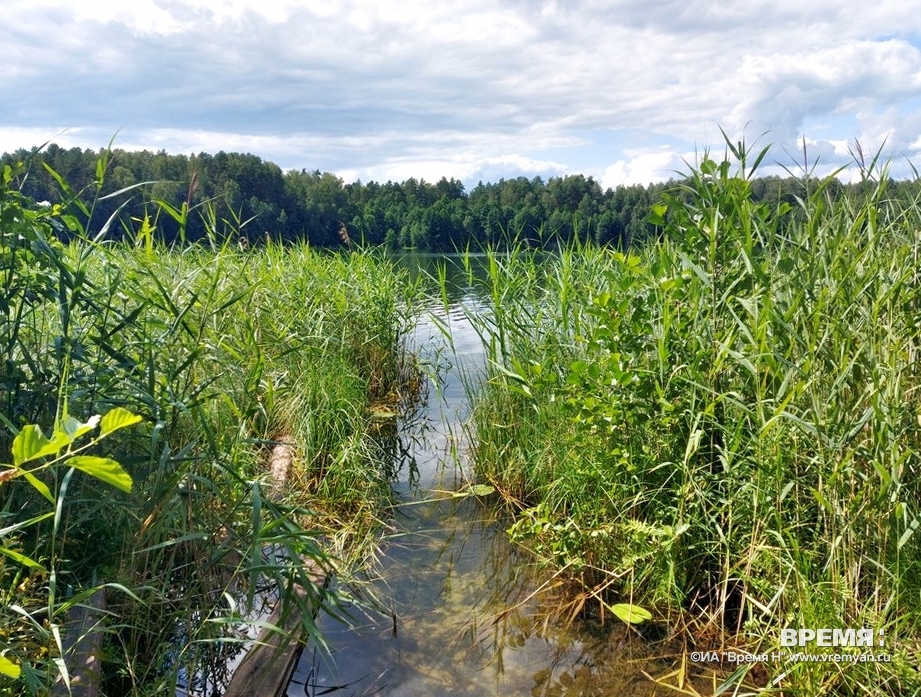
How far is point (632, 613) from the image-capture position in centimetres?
324

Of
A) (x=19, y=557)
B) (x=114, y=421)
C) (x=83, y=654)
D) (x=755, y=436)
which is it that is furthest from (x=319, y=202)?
(x=114, y=421)

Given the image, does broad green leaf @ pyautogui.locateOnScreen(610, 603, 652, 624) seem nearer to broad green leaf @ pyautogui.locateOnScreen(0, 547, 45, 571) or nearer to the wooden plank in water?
the wooden plank in water

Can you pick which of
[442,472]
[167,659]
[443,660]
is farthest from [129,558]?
[442,472]

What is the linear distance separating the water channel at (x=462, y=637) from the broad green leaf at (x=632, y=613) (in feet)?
0.33

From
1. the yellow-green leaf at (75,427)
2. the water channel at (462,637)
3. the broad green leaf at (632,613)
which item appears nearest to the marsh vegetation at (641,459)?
the broad green leaf at (632,613)

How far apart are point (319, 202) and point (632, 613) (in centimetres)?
2209

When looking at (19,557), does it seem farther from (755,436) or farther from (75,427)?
(755,436)

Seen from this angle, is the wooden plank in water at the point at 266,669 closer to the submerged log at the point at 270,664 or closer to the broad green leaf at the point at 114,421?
the submerged log at the point at 270,664

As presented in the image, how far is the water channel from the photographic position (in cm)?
303

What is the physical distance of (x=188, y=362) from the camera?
2732mm

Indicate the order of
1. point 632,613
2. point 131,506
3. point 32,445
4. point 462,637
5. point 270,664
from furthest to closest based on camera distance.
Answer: point 462,637
point 632,613
point 270,664
point 131,506
point 32,445

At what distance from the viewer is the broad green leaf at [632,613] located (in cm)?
320

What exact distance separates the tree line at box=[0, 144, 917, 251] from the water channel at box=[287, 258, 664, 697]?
2000 millimetres

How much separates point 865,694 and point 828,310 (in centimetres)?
135
